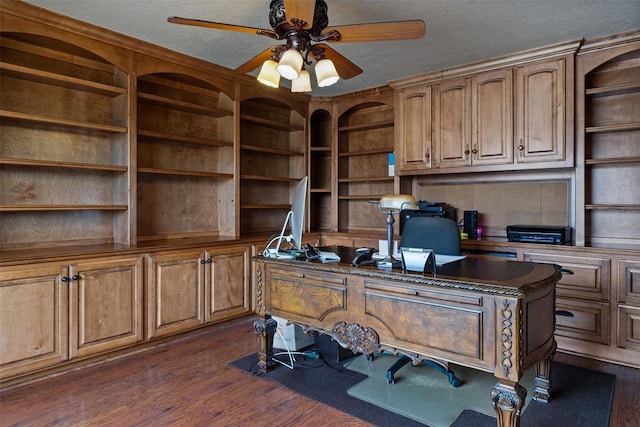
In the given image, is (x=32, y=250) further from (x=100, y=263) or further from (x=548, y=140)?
(x=548, y=140)

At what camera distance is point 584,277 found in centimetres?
304

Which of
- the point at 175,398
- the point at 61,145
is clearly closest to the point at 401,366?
the point at 175,398

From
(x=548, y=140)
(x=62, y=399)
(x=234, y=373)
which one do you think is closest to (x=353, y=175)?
(x=548, y=140)

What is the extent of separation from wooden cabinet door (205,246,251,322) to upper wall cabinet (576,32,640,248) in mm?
2859

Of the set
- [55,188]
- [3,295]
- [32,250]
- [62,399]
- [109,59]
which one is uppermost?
[109,59]

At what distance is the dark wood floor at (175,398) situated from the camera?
2.15 meters

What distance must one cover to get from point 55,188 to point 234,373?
6.44 ft

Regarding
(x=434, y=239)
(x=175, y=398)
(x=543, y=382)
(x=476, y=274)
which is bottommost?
(x=175, y=398)

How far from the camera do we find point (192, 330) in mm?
3471

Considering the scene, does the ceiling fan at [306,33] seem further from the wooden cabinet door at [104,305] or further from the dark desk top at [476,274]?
the wooden cabinet door at [104,305]

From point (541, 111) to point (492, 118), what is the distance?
39 cm

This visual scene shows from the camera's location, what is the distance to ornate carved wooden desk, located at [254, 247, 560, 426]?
171 centimetres

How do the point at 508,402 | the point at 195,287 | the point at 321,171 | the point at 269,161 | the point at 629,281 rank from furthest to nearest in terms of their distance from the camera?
the point at 321,171 → the point at 269,161 → the point at 195,287 → the point at 629,281 → the point at 508,402

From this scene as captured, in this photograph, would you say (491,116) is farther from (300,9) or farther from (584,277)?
(300,9)
